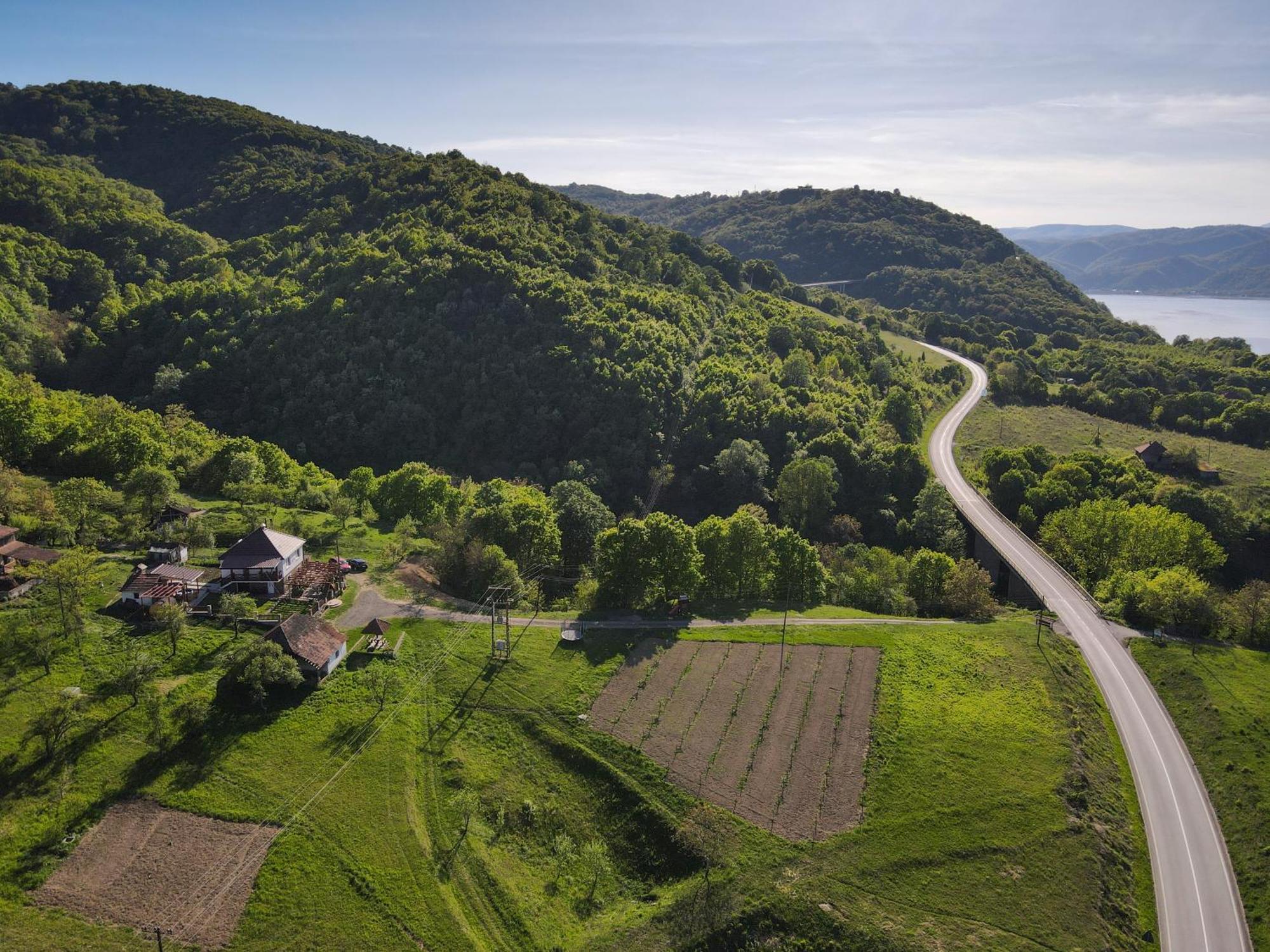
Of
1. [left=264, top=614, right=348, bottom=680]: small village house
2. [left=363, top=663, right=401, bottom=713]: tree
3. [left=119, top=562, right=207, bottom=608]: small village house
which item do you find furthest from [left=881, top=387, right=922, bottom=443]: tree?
[left=119, top=562, right=207, bottom=608]: small village house

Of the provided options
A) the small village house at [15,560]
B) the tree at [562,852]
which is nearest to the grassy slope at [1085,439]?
the tree at [562,852]

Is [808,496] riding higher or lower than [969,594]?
higher

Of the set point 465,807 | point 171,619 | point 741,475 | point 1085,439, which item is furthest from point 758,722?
point 1085,439

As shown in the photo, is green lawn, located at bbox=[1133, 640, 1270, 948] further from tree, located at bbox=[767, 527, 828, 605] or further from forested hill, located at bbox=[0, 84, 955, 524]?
forested hill, located at bbox=[0, 84, 955, 524]

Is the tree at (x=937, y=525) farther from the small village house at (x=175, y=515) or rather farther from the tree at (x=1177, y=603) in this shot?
the small village house at (x=175, y=515)

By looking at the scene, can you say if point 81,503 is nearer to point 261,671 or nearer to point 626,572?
point 261,671

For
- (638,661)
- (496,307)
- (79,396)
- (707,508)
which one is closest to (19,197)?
(79,396)
